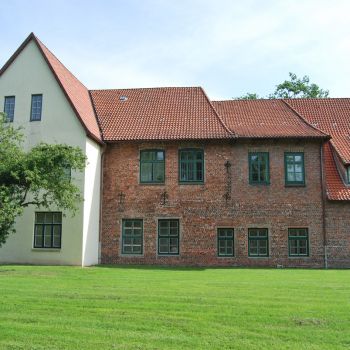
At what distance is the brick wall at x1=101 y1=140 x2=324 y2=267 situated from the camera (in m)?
19.9

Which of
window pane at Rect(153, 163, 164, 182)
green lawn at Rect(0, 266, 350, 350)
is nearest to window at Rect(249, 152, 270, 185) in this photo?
window pane at Rect(153, 163, 164, 182)

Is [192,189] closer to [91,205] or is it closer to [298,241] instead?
[91,205]

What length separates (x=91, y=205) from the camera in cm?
1988

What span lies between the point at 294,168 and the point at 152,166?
6349 mm

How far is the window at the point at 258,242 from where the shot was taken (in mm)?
19931

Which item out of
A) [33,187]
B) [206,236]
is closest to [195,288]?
[33,187]

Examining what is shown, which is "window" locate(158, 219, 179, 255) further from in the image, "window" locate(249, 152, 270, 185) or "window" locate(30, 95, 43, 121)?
"window" locate(30, 95, 43, 121)

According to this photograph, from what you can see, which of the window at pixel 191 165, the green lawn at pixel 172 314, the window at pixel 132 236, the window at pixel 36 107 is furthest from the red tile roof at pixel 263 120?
the green lawn at pixel 172 314

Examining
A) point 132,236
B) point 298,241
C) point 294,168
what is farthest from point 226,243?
point 294,168

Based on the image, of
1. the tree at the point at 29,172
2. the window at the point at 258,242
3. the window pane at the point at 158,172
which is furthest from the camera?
the window pane at the point at 158,172

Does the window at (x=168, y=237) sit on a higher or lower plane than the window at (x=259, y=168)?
lower

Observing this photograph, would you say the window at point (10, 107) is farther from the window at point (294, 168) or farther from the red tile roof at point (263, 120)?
the window at point (294, 168)

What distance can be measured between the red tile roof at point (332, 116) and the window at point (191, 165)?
6286mm

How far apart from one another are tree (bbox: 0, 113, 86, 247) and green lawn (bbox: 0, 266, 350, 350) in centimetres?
360
